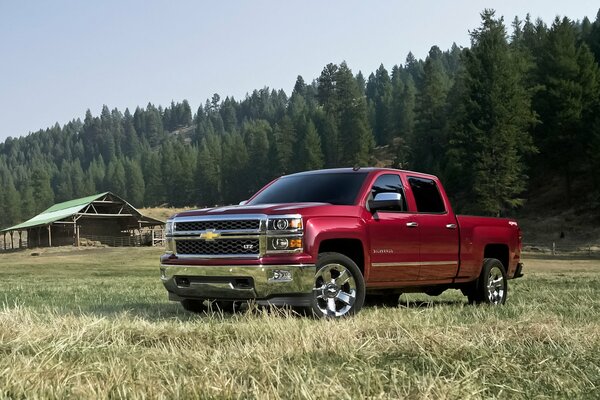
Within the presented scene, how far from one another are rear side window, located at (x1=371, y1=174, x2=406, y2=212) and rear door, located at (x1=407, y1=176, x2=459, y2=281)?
23 cm

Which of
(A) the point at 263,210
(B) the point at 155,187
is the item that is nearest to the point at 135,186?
(B) the point at 155,187

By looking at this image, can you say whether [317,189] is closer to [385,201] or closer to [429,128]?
[385,201]

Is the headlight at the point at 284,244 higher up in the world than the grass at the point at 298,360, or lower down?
higher up

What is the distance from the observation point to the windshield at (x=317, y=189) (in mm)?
8156

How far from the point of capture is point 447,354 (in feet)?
13.8

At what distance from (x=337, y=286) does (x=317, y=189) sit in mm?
1592

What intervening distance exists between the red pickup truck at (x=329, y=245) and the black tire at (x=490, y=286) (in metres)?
0.02

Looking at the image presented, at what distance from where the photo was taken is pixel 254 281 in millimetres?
6938

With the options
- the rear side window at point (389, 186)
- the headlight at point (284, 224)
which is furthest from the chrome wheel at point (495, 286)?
the headlight at point (284, 224)

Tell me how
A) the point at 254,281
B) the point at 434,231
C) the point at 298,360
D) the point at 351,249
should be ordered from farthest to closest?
the point at 434,231 → the point at 351,249 → the point at 254,281 → the point at 298,360

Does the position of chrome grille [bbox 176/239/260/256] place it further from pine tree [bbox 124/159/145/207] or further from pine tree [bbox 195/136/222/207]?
pine tree [bbox 124/159/145/207]

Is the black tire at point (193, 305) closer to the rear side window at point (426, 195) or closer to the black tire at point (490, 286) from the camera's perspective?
the rear side window at point (426, 195)

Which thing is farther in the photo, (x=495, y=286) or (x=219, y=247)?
(x=495, y=286)

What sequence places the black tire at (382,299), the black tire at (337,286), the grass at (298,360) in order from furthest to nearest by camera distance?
the black tire at (382,299), the black tire at (337,286), the grass at (298,360)
